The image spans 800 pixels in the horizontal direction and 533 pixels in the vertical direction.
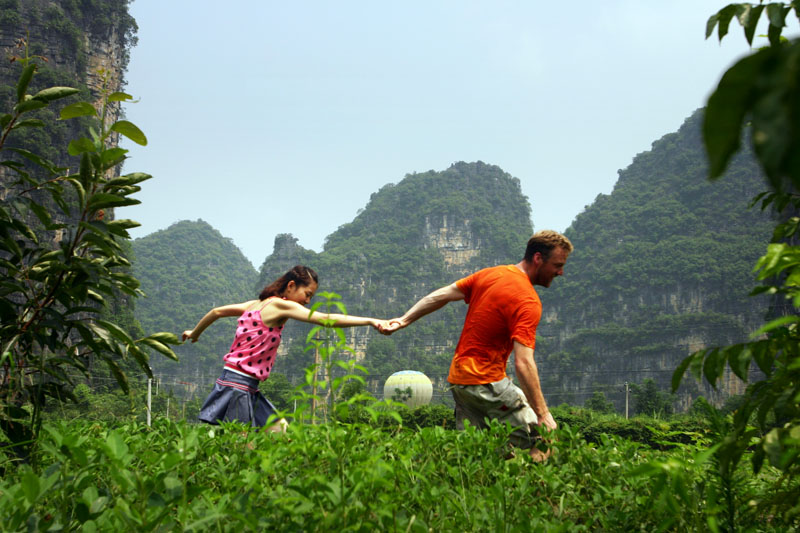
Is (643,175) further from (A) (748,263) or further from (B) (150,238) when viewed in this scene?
(B) (150,238)

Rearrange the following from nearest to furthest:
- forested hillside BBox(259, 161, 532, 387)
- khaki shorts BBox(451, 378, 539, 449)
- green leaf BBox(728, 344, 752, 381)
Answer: green leaf BBox(728, 344, 752, 381), khaki shorts BBox(451, 378, 539, 449), forested hillside BBox(259, 161, 532, 387)

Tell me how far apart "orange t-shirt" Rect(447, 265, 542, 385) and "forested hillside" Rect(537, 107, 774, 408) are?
241 ft

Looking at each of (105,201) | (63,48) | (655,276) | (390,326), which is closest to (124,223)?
(105,201)

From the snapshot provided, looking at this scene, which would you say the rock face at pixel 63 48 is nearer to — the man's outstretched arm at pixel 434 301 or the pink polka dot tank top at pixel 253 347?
the pink polka dot tank top at pixel 253 347

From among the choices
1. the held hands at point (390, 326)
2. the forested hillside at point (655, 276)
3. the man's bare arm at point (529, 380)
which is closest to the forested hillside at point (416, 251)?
the forested hillside at point (655, 276)

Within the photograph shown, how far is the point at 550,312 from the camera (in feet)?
318

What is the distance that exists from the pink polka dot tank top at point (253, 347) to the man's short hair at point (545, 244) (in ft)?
5.13

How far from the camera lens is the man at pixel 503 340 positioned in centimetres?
Result: 314

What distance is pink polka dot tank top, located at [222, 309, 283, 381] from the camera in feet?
12.2

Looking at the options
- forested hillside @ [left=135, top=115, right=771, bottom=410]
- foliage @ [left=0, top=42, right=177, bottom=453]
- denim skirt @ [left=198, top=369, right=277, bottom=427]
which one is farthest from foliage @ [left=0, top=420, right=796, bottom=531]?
forested hillside @ [left=135, top=115, right=771, bottom=410]

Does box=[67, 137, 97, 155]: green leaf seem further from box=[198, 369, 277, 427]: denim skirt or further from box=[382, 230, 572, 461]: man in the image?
box=[198, 369, 277, 427]: denim skirt

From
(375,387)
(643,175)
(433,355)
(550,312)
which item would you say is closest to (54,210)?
(375,387)

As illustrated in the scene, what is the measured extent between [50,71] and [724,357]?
4482 cm

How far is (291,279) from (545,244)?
5.43ft
